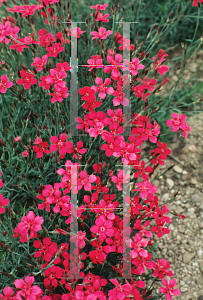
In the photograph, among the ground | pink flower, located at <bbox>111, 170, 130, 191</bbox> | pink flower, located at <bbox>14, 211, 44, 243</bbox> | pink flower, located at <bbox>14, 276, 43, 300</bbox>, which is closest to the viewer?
pink flower, located at <bbox>14, 276, 43, 300</bbox>

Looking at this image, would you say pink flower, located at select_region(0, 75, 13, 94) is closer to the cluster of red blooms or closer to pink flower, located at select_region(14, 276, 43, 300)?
the cluster of red blooms

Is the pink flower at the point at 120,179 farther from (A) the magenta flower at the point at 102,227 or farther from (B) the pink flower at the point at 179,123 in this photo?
(B) the pink flower at the point at 179,123

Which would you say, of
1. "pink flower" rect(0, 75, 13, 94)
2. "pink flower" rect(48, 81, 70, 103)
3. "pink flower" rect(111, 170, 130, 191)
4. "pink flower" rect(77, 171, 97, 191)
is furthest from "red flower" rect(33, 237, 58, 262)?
"pink flower" rect(0, 75, 13, 94)

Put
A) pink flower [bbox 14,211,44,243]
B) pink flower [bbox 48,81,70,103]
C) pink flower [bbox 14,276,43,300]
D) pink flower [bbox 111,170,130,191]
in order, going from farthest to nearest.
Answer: pink flower [bbox 48,81,70,103], pink flower [bbox 111,170,130,191], pink flower [bbox 14,211,44,243], pink flower [bbox 14,276,43,300]

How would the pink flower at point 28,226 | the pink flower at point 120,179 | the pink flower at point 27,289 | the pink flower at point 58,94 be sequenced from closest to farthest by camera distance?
1. the pink flower at point 27,289
2. the pink flower at point 28,226
3. the pink flower at point 120,179
4. the pink flower at point 58,94

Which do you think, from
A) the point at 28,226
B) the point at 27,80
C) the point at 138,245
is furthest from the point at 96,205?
the point at 27,80

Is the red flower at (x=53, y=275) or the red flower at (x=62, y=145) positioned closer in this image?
the red flower at (x=53, y=275)

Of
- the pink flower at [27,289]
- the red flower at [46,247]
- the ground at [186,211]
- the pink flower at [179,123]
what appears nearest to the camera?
the pink flower at [27,289]

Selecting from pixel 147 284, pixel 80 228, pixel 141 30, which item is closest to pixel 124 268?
pixel 80 228

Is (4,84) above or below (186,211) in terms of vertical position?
above

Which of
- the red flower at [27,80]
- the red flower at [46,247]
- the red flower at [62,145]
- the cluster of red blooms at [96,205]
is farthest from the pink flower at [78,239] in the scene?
the red flower at [27,80]

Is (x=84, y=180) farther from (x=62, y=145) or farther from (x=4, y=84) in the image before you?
(x=4, y=84)

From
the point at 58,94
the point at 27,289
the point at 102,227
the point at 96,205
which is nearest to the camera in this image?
the point at 27,289

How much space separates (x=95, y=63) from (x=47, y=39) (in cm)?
59
